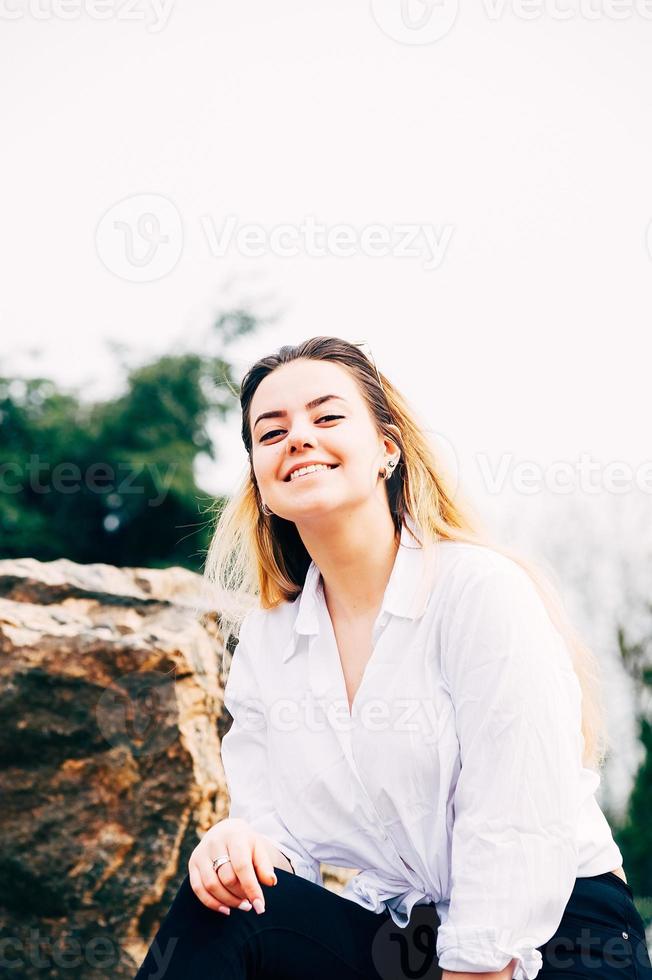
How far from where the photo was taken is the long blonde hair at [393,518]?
2082 millimetres

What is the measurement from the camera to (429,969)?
1765mm

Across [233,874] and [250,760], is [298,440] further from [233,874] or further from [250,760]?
[233,874]

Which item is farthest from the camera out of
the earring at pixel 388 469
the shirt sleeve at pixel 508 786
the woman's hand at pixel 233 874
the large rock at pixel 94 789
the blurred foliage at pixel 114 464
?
the blurred foliage at pixel 114 464

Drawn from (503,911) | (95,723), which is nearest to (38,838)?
(95,723)

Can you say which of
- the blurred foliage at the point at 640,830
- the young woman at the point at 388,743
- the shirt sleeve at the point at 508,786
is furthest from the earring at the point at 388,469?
the blurred foliage at the point at 640,830

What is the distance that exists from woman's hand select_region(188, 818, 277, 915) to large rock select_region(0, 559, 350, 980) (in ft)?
4.06

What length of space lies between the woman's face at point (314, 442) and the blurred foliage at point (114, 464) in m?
6.92

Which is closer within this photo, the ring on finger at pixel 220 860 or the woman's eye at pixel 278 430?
the ring on finger at pixel 220 860

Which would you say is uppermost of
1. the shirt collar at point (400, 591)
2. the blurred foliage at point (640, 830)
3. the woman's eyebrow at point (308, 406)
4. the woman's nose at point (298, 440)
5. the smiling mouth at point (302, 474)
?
the woman's eyebrow at point (308, 406)

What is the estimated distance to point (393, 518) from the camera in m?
2.15

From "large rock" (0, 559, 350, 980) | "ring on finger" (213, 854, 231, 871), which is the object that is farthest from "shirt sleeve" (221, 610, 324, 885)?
"large rock" (0, 559, 350, 980)

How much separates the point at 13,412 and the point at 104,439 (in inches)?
40.1

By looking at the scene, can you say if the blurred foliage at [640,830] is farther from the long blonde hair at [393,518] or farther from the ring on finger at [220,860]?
the ring on finger at [220,860]

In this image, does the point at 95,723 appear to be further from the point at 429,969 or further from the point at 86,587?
the point at 429,969
